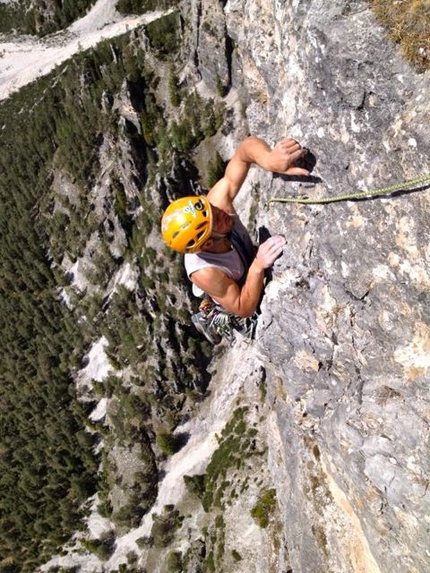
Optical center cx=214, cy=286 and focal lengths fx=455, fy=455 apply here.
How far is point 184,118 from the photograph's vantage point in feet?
246

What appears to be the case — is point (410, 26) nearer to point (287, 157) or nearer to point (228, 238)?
point (287, 157)

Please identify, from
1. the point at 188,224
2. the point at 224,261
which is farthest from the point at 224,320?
the point at 188,224

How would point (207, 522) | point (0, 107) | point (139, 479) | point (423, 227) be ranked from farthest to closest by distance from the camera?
point (0, 107) → point (139, 479) → point (207, 522) → point (423, 227)

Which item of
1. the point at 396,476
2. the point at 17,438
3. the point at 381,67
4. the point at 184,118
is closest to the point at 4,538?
the point at 17,438

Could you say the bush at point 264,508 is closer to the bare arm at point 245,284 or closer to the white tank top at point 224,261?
the bare arm at point 245,284

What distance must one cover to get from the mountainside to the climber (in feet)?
1.92

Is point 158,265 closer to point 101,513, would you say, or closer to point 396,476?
point 101,513

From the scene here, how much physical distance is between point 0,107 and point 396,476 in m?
115

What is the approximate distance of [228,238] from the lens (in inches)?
469

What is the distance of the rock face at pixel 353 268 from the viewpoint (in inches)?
330

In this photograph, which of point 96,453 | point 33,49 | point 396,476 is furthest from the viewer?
point 33,49

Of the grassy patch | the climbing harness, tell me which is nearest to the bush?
the climbing harness

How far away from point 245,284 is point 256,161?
3.13 m

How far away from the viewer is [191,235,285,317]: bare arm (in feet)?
37.2
